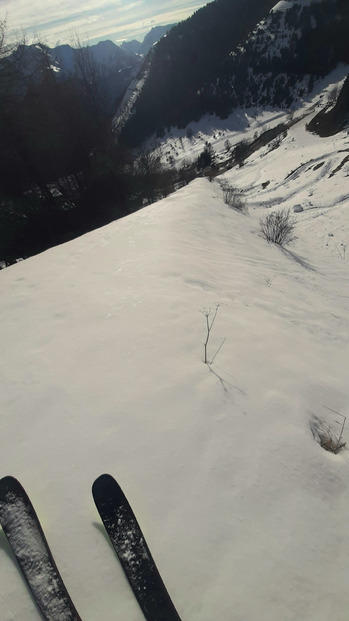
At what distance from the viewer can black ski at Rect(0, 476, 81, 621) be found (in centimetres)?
183

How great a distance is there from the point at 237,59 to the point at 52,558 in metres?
162

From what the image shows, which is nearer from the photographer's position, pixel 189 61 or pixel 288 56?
pixel 288 56

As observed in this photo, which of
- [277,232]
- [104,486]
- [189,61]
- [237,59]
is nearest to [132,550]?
[104,486]

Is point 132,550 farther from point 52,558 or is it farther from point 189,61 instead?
point 189,61

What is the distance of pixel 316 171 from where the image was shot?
24.9 metres

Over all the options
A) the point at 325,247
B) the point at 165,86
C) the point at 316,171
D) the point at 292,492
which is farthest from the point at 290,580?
the point at 165,86

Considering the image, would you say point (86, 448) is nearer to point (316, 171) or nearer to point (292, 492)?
point (292, 492)

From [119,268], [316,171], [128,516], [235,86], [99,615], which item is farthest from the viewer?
[235,86]

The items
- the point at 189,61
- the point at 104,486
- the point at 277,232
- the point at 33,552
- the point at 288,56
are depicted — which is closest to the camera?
the point at 33,552

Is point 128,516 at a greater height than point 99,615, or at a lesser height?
greater

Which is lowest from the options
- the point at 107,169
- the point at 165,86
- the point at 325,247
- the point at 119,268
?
the point at 325,247

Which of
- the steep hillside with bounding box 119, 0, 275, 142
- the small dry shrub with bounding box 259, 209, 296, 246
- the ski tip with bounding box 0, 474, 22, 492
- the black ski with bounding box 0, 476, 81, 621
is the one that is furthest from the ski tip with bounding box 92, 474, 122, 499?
the steep hillside with bounding box 119, 0, 275, 142

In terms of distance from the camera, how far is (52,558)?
6.71 feet

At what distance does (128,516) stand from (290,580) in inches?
46.1
